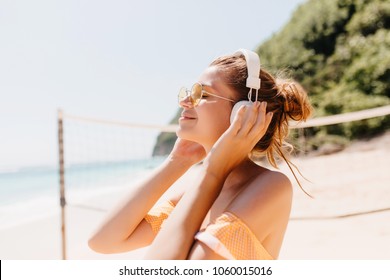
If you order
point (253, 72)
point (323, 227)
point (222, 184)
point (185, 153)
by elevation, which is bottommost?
point (323, 227)

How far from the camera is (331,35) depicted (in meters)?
26.1

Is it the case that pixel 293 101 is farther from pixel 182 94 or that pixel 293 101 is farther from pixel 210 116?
pixel 182 94

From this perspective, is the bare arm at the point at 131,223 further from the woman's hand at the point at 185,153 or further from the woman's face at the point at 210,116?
the woman's face at the point at 210,116

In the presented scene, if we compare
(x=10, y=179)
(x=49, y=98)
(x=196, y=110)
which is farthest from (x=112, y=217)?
(x=49, y=98)

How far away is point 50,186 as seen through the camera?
21.2m

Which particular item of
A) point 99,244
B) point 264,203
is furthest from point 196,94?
point 99,244

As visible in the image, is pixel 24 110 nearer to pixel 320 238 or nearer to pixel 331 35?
pixel 331 35

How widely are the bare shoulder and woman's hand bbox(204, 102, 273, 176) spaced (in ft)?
0.28

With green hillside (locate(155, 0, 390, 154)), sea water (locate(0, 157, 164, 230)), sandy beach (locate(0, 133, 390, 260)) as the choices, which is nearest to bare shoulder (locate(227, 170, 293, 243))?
sandy beach (locate(0, 133, 390, 260))

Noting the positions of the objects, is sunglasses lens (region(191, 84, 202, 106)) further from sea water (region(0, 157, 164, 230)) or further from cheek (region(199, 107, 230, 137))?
sea water (region(0, 157, 164, 230))

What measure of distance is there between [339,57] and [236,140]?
23555mm

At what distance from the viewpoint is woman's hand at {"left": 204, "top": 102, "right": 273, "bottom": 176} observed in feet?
3.42

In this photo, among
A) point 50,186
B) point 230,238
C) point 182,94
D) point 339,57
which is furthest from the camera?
point 339,57

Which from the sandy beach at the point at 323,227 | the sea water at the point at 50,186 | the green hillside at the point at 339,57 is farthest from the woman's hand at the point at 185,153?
the green hillside at the point at 339,57
